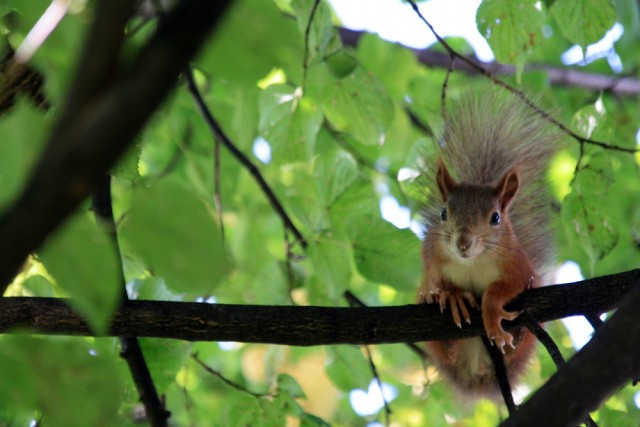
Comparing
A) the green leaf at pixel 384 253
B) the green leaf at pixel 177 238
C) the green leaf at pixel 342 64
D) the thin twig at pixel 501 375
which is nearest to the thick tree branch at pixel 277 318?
the thin twig at pixel 501 375

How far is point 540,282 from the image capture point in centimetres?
324

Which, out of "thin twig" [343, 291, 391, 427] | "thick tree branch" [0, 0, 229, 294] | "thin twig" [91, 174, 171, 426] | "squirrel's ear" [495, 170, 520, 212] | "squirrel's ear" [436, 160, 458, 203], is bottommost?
"thin twig" [343, 291, 391, 427]

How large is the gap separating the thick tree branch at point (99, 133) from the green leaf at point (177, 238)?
0.67ft

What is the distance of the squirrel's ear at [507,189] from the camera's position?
3111 mm

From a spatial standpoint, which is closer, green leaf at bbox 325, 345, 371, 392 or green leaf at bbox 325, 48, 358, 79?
green leaf at bbox 325, 345, 371, 392

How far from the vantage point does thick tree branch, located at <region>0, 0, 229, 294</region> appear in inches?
28.8

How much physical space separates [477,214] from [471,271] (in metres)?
0.22

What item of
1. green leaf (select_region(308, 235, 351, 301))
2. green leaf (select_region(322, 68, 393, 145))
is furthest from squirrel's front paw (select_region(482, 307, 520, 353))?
green leaf (select_region(322, 68, 393, 145))

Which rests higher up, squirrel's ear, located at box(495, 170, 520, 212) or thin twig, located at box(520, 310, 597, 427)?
thin twig, located at box(520, 310, 597, 427)

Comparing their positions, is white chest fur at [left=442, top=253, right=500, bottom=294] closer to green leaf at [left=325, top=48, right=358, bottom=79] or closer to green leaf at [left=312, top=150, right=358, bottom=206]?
Answer: green leaf at [left=312, top=150, right=358, bottom=206]

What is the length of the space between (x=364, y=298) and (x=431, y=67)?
5.30ft

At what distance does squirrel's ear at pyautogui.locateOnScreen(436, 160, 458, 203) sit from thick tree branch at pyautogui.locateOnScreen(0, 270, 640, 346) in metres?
0.92

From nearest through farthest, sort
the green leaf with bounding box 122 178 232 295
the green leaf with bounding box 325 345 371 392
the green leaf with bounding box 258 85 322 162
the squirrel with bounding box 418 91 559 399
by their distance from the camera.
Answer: the green leaf with bounding box 122 178 232 295 → the green leaf with bounding box 325 345 371 392 → the squirrel with bounding box 418 91 559 399 → the green leaf with bounding box 258 85 322 162

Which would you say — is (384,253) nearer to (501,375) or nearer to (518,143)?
(501,375)
